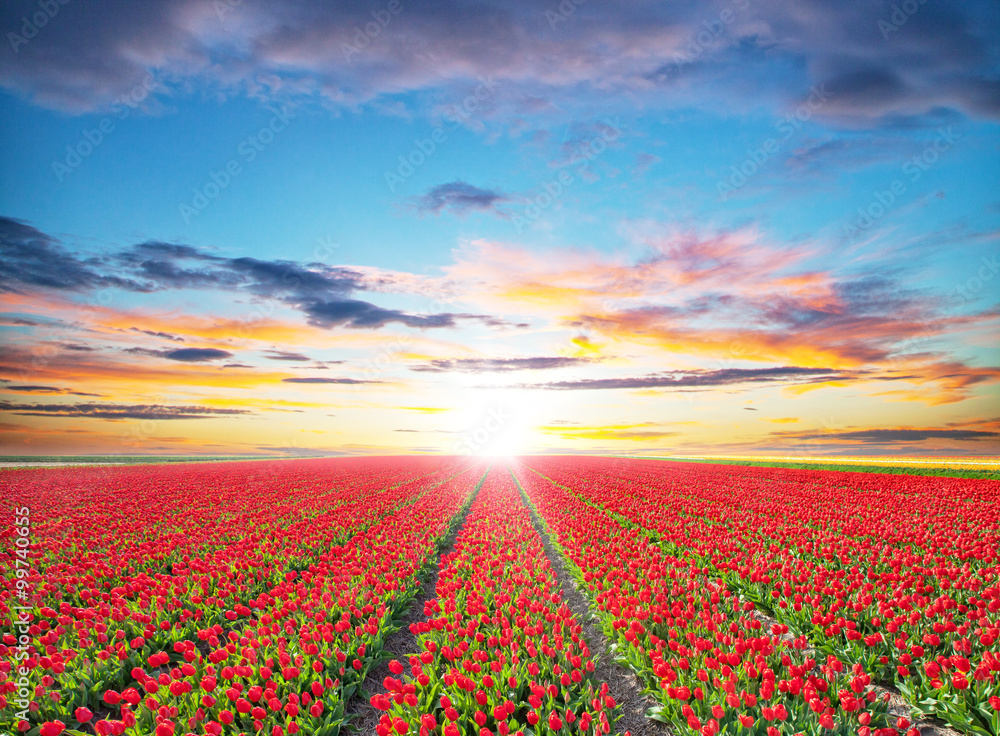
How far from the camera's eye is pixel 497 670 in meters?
5.82

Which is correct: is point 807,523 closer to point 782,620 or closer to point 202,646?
point 782,620

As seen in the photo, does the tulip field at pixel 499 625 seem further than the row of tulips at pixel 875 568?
No

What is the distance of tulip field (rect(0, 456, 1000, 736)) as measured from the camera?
203 inches

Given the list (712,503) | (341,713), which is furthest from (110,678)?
(712,503)

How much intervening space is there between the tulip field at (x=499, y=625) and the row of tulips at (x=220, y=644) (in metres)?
0.04

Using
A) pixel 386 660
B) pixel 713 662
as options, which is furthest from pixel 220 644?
pixel 713 662

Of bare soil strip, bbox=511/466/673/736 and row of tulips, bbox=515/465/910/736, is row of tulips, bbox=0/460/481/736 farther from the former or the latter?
row of tulips, bbox=515/465/910/736

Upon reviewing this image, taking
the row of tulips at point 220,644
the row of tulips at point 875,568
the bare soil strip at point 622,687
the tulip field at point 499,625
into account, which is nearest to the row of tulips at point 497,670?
the tulip field at point 499,625

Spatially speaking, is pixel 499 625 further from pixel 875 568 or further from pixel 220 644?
pixel 875 568

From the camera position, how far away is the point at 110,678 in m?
6.24

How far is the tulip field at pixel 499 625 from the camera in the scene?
5.15m

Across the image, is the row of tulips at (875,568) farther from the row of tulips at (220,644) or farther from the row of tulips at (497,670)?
the row of tulips at (220,644)

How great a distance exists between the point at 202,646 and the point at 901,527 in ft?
60.8

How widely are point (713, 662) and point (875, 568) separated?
308 inches
